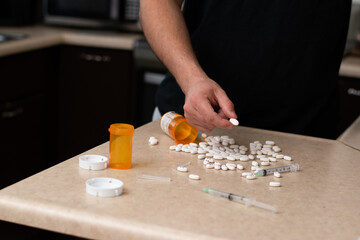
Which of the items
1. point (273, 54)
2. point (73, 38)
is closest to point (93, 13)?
point (73, 38)

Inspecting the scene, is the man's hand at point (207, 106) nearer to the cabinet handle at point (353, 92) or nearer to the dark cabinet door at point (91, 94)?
the cabinet handle at point (353, 92)

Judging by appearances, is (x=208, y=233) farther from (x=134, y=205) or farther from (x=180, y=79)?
(x=180, y=79)

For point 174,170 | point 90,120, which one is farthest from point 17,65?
point 174,170

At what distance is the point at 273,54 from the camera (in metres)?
1.52

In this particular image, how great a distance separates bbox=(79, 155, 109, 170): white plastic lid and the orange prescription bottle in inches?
0.7

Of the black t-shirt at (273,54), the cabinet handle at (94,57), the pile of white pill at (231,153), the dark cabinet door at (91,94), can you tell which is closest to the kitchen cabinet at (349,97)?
the black t-shirt at (273,54)

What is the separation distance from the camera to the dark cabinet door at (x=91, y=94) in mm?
2916

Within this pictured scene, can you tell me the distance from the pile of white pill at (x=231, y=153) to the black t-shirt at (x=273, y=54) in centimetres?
27

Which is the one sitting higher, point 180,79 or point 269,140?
point 180,79

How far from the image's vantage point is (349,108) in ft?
8.28

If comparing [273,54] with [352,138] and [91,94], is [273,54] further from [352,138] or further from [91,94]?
[91,94]

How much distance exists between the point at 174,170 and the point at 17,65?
171 cm

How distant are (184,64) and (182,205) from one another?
20.1 inches

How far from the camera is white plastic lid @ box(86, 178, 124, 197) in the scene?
35.7 inches
